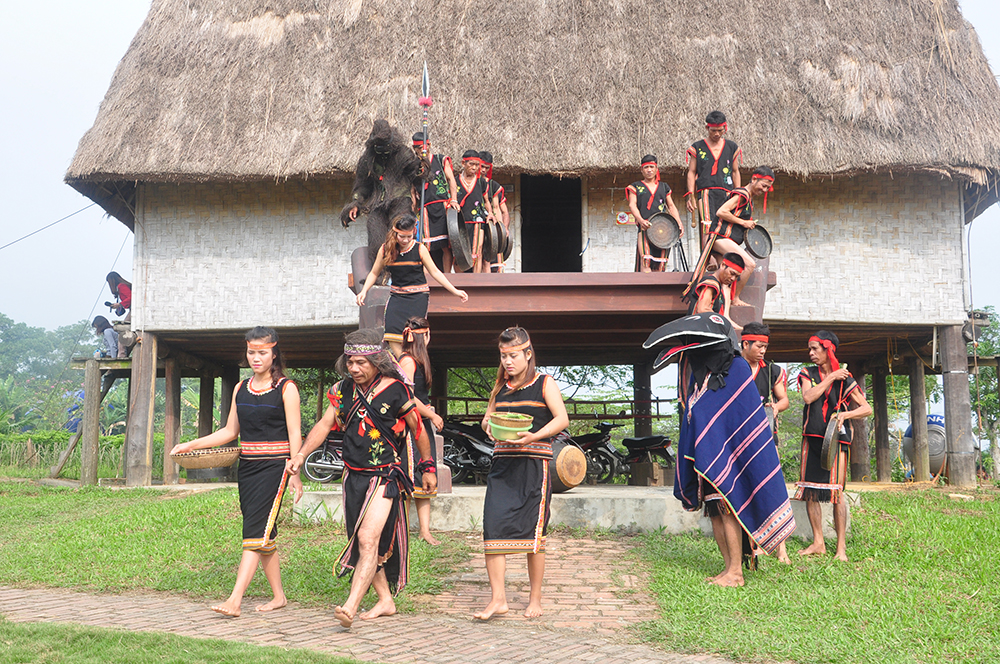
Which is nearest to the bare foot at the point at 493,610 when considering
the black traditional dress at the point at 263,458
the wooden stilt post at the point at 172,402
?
the black traditional dress at the point at 263,458

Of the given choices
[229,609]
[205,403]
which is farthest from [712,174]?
[205,403]

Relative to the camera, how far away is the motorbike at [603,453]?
41.1 feet

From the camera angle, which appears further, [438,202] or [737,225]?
[438,202]

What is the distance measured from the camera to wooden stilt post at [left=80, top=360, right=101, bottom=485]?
474 inches

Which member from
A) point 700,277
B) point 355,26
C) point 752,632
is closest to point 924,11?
point 700,277

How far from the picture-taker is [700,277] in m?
7.77

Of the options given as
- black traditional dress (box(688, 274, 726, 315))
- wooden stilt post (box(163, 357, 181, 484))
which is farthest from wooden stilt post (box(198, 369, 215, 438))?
black traditional dress (box(688, 274, 726, 315))

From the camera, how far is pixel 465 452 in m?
11.4

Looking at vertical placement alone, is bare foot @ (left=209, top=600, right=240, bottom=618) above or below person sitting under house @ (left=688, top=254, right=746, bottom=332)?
below

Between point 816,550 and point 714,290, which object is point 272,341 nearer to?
point 714,290

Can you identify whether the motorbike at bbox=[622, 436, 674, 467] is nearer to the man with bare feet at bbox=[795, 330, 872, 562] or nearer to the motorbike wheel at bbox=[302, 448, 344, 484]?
the motorbike wheel at bbox=[302, 448, 344, 484]

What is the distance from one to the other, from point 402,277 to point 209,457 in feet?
7.92

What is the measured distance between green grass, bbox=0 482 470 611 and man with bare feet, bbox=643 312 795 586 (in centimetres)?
178

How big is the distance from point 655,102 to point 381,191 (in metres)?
4.50
